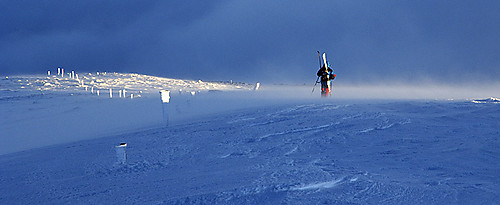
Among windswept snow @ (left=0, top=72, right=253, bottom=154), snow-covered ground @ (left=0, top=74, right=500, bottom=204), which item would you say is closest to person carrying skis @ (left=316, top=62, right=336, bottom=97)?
windswept snow @ (left=0, top=72, right=253, bottom=154)

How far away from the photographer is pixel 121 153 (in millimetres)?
9062

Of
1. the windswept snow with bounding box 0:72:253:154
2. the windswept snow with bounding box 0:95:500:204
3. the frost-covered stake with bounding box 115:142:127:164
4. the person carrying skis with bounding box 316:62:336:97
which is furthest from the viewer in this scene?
the person carrying skis with bounding box 316:62:336:97

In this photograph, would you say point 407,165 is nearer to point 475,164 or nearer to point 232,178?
point 475,164

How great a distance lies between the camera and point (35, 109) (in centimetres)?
3228

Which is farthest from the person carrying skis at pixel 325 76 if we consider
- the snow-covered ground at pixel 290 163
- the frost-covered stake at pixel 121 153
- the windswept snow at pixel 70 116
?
the frost-covered stake at pixel 121 153

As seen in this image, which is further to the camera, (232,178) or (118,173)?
(118,173)

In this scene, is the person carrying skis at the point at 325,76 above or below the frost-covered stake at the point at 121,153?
above

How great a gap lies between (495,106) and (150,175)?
13.3 meters

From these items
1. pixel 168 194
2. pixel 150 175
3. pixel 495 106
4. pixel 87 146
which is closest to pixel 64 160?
pixel 87 146

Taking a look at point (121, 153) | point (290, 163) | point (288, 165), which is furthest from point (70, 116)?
point (288, 165)

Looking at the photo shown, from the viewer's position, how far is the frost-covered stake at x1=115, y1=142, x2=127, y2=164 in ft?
29.5

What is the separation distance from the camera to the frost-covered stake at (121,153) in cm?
900

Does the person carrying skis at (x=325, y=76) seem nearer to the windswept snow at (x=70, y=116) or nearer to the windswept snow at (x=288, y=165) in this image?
the windswept snow at (x=70, y=116)

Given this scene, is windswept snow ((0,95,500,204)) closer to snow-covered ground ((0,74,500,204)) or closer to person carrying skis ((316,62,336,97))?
snow-covered ground ((0,74,500,204))
